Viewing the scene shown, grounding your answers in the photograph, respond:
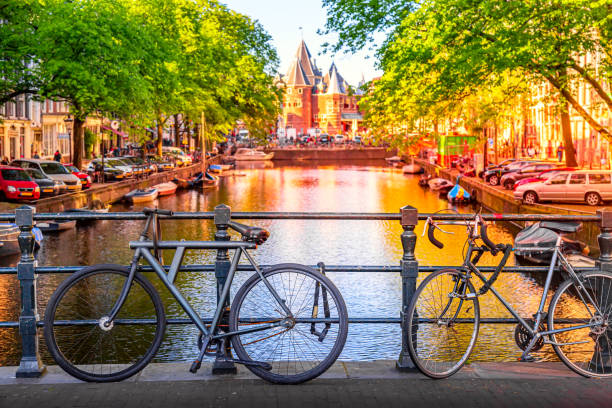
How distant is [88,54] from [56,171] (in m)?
10.2

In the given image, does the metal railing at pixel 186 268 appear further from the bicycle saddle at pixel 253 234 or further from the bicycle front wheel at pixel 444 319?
the bicycle saddle at pixel 253 234

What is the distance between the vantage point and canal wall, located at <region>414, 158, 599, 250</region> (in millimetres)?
26234

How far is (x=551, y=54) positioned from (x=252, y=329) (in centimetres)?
2188

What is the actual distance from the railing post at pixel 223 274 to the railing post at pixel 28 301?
1313 millimetres

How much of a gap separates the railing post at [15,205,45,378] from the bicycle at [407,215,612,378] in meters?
2.75

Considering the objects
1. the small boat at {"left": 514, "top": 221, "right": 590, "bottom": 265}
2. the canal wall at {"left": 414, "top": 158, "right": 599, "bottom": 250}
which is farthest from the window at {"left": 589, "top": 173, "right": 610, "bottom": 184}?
the small boat at {"left": 514, "top": 221, "right": 590, "bottom": 265}

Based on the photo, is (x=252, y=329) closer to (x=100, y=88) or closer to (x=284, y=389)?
(x=284, y=389)

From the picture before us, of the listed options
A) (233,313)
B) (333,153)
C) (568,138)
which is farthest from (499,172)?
(333,153)

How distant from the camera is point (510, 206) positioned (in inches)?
1492

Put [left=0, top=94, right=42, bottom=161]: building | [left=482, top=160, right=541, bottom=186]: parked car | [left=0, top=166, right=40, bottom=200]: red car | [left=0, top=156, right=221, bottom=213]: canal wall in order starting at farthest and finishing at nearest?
[left=0, top=94, right=42, bottom=161]: building
[left=482, top=160, right=541, bottom=186]: parked car
[left=0, top=166, right=40, bottom=200]: red car
[left=0, top=156, right=221, bottom=213]: canal wall

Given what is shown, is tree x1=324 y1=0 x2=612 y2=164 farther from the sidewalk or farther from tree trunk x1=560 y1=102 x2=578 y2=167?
the sidewalk

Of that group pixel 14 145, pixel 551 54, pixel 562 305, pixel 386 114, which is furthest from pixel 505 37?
pixel 14 145

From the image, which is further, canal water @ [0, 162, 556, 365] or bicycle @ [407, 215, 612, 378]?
canal water @ [0, 162, 556, 365]

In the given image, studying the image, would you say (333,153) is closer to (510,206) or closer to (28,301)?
(510,206)
